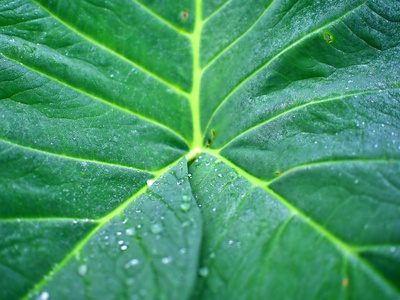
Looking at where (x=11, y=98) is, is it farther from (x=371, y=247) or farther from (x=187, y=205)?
(x=371, y=247)

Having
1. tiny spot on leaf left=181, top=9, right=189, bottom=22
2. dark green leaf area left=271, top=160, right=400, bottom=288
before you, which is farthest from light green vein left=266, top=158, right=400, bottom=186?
tiny spot on leaf left=181, top=9, right=189, bottom=22

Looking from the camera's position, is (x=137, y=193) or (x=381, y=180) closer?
(x=381, y=180)

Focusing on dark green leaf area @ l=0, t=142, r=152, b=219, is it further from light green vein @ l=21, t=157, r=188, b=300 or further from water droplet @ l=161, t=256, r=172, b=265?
water droplet @ l=161, t=256, r=172, b=265

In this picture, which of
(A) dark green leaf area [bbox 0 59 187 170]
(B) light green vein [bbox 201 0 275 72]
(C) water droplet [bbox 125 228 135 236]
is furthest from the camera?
(B) light green vein [bbox 201 0 275 72]

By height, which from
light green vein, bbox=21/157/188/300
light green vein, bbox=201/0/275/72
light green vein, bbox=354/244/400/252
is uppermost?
light green vein, bbox=201/0/275/72

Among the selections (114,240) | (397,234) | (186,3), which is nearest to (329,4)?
(186,3)

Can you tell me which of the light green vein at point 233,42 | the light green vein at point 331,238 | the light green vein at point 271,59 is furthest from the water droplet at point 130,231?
the light green vein at point 233,42

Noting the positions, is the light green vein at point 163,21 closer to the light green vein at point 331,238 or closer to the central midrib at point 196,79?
the central midrib at point 196,79
